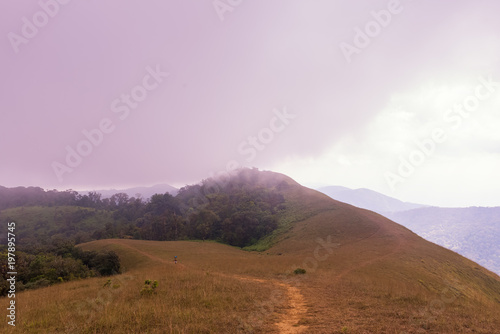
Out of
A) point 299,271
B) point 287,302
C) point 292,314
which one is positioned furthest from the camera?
point 299,271

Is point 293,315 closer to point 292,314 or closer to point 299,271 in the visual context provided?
point 292,314

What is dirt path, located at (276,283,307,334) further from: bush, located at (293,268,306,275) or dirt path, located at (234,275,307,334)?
bush, located at (293,268,306,275)

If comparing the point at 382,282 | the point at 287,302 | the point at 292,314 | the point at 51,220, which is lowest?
the point at 51,220

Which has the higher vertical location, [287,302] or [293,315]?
[293,315]

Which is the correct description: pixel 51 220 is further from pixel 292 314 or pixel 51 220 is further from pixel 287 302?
pixel 292 314

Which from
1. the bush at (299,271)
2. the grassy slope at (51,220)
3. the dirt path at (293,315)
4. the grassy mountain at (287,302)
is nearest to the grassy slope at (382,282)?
the grassy mountain at (287,302)

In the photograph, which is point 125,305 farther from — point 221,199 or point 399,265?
point 221,199

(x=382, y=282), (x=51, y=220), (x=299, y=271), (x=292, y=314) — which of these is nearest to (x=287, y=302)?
(x=292, y=314)

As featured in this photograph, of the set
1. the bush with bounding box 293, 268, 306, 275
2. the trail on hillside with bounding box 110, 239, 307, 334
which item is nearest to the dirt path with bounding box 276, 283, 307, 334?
the trail on hillside with bounding box 110, 239, 307, 334

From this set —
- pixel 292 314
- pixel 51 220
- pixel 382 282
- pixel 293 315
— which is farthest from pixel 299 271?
pixel 51 220

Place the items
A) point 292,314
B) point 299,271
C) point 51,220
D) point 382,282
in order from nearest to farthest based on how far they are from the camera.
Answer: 1. point 292,314
2. point 382,282
3. point 299,271
4. point 51,220

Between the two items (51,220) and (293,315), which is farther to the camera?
(51,220)

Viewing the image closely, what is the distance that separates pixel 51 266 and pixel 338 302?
2509 centimetres

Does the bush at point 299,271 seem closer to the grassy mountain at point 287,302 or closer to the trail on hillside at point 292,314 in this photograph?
the grassy mountain at point 287,302
